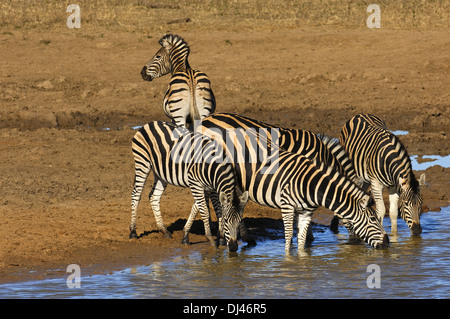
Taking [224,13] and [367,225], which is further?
[224,13]

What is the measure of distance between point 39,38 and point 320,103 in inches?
381

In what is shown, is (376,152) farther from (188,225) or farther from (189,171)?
(188,225)

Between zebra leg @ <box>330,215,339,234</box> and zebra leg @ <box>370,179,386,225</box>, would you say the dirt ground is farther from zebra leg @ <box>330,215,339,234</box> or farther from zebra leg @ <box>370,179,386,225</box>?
zebra leg @ <box>370,179,386,225</box>

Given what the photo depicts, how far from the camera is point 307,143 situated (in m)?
11.4

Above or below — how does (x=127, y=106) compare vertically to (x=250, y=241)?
above

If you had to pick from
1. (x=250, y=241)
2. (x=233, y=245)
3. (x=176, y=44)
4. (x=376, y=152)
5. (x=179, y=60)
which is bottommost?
(x=250, y=241)

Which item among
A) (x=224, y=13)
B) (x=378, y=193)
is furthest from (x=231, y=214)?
(x=224, y=13)

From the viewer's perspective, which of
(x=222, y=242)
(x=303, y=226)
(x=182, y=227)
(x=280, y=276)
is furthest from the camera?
(x=182, y=227)

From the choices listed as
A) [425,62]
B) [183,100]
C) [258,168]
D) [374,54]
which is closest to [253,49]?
[374,54]

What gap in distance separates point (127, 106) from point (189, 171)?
9.94 metres

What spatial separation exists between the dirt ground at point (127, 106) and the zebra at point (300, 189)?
4.00 feet

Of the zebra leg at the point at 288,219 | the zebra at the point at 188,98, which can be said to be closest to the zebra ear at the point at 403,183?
the zebra leg at the point at 288,219

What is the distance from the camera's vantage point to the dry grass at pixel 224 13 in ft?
89.2

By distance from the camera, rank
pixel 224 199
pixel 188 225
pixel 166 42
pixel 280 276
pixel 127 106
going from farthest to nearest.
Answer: pixel 127 106
pixel 166 42
pixel 188 225
pixel 224 199
pixel 280 276
